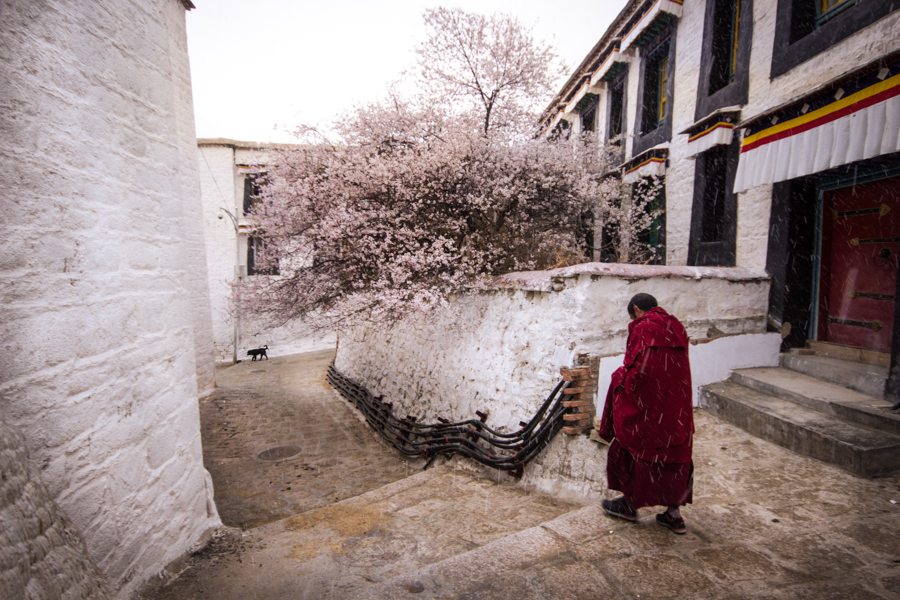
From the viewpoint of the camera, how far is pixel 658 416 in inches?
108

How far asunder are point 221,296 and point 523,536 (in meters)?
16.0

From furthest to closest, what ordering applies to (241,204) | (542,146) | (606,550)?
(241,204) → (542,146) → (606,550)

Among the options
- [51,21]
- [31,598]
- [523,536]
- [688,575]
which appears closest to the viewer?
[31,598]

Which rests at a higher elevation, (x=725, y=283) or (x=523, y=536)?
(x=725, y=283)

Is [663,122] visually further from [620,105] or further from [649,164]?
[620,105]

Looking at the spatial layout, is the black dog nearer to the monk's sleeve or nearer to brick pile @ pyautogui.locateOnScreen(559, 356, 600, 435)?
brick pile @ pyautogui.locateOnScreen(559, 356, 600, 435)

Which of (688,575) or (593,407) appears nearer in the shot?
(688,575)

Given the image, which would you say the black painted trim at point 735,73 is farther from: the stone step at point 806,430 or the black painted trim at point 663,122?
the stone step at point 806,430

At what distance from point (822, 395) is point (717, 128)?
4415 millimetres

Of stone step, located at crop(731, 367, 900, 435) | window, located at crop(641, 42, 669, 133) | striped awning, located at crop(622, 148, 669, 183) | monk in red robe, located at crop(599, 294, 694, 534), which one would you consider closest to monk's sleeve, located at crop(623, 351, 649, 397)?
monk in red robe, located at crop(599, 294, 694, 534)

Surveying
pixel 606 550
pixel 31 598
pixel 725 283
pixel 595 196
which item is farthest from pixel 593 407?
pixel 595 196

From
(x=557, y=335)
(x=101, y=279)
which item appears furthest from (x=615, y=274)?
(x=101, y=279)

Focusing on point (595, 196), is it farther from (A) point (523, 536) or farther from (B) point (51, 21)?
(B) point (51, 21)

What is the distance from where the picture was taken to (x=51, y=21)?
2076 mm
